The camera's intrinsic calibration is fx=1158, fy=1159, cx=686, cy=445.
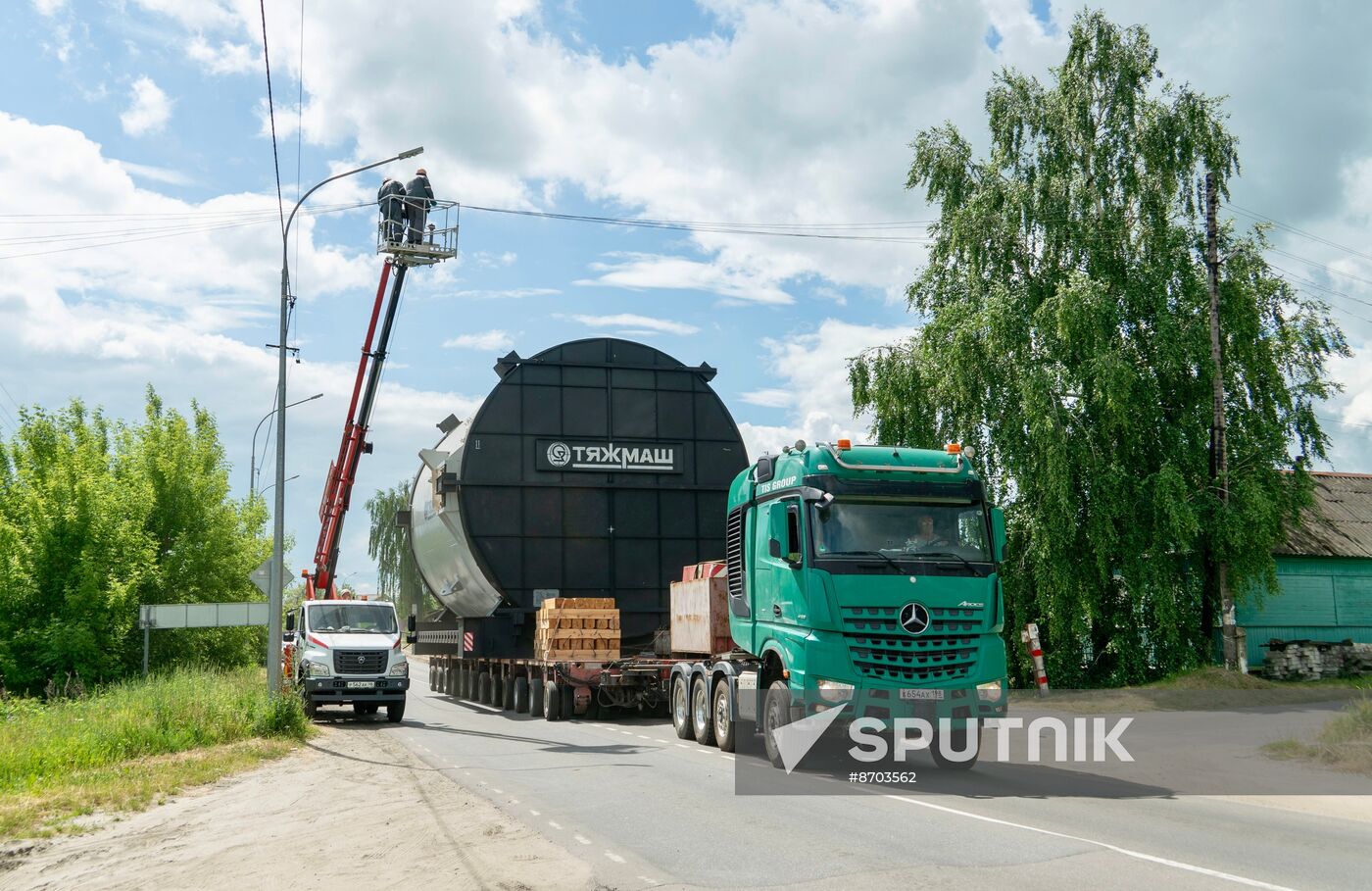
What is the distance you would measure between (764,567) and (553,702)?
8.02 metres

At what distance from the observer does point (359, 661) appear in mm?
19797

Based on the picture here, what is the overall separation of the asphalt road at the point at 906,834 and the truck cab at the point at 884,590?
1.06 metres

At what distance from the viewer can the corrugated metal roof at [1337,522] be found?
28.9m

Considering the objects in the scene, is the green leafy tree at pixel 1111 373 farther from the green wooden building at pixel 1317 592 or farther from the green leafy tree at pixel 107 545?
the green leafy tree at pixel 107 545

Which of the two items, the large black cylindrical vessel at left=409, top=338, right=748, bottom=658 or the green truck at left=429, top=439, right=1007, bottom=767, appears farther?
the large black cylindrical vessel at left=409, top=338, right=748, bottom=658

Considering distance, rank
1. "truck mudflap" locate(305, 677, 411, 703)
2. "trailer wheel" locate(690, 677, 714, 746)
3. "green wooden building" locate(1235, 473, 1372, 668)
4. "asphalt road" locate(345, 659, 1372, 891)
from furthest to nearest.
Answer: "green wooden building" locate(1235, 473, 1372, 668)
"truck mudflap" locate(305, 677, 411, 703)
"trailer wheel" locate(690, 677, 714, 746)
"asphalt road" locate(345, 659, 1372, 891)

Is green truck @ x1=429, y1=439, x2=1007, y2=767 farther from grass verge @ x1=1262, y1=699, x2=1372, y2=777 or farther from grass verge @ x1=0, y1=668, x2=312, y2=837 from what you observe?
grass verge @ x1=0, y1=668, x2=312, y2=837

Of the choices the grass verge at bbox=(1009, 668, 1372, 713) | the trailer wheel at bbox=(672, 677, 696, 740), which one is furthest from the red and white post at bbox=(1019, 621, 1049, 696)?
the trailer wheel at bbox=(672, 677, 696, 740)

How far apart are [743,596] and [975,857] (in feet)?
21.7

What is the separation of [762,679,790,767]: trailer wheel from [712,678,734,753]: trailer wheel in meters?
1.23

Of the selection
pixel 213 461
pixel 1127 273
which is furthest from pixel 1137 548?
pixel 213 461

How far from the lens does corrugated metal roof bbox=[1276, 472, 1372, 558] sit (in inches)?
1139

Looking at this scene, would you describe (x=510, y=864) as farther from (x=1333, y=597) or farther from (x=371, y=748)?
(x=1333, y=597)

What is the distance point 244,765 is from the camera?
13797mm
